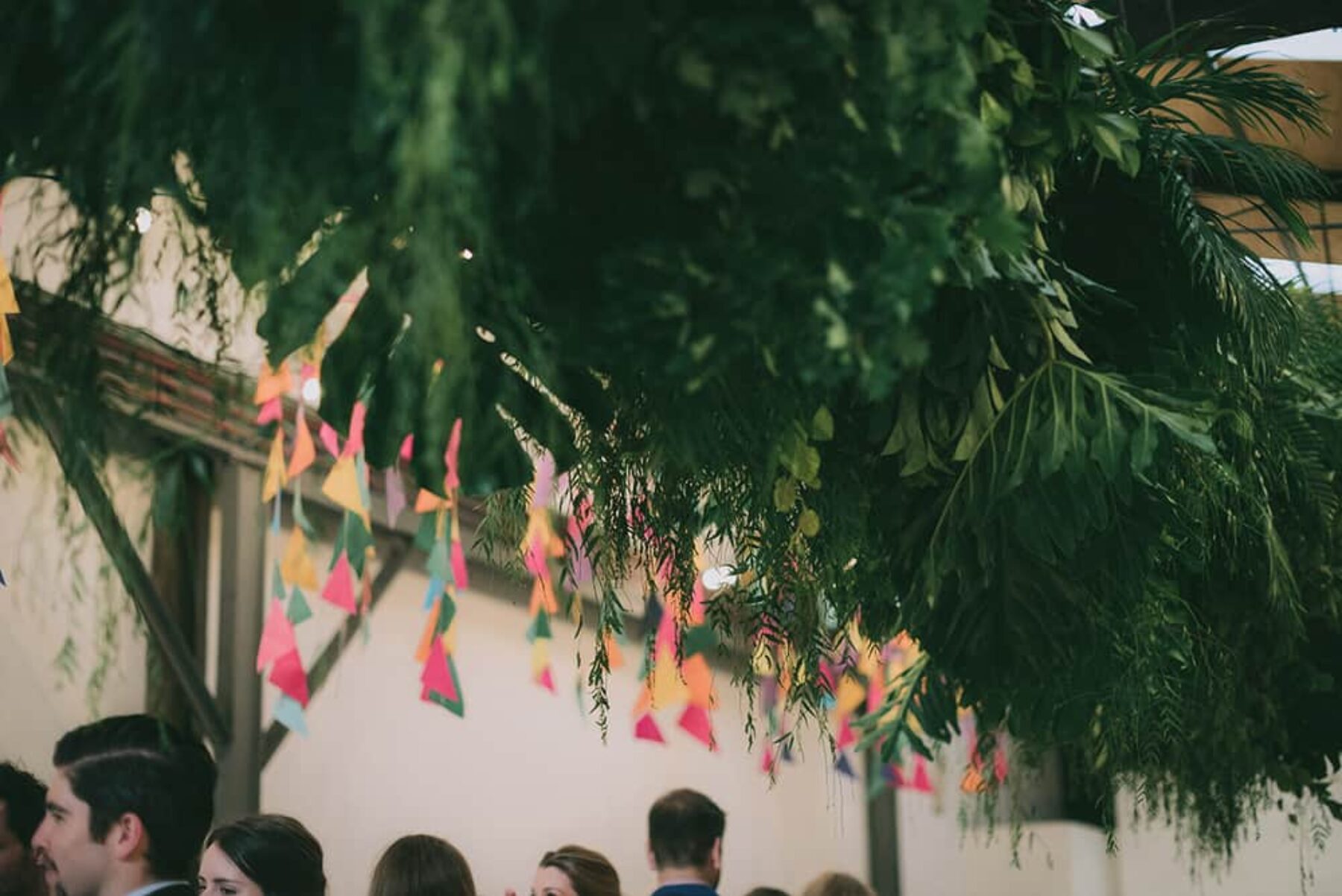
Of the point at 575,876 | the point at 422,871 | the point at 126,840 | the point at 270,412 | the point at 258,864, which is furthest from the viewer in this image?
the point at 575,876

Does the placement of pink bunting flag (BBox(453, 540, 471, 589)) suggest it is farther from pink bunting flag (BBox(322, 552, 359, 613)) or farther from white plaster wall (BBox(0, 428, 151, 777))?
white plaster wall (BBox(0, 428, 151, 777))

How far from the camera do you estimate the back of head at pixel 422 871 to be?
294 centimetres

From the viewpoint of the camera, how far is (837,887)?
3861mm

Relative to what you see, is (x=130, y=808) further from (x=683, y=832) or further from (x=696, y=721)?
(x=696, y=721)

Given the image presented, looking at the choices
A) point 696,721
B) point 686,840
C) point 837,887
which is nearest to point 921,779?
point 696,721

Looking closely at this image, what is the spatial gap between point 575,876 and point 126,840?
1365 millimetres

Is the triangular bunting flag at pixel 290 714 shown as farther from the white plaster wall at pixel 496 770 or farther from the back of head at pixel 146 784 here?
the back of head at pixel 146 784

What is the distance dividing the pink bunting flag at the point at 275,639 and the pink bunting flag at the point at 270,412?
3.35 metres

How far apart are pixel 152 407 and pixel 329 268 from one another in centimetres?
13

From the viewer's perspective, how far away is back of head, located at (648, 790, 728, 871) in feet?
11.4

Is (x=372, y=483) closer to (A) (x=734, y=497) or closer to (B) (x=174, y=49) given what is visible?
(A) (x=734, y=497)

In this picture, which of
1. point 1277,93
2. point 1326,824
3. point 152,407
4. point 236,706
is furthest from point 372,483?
point 152,407

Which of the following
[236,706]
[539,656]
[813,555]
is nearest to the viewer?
[813,555]

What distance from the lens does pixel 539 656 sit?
5.75 m
